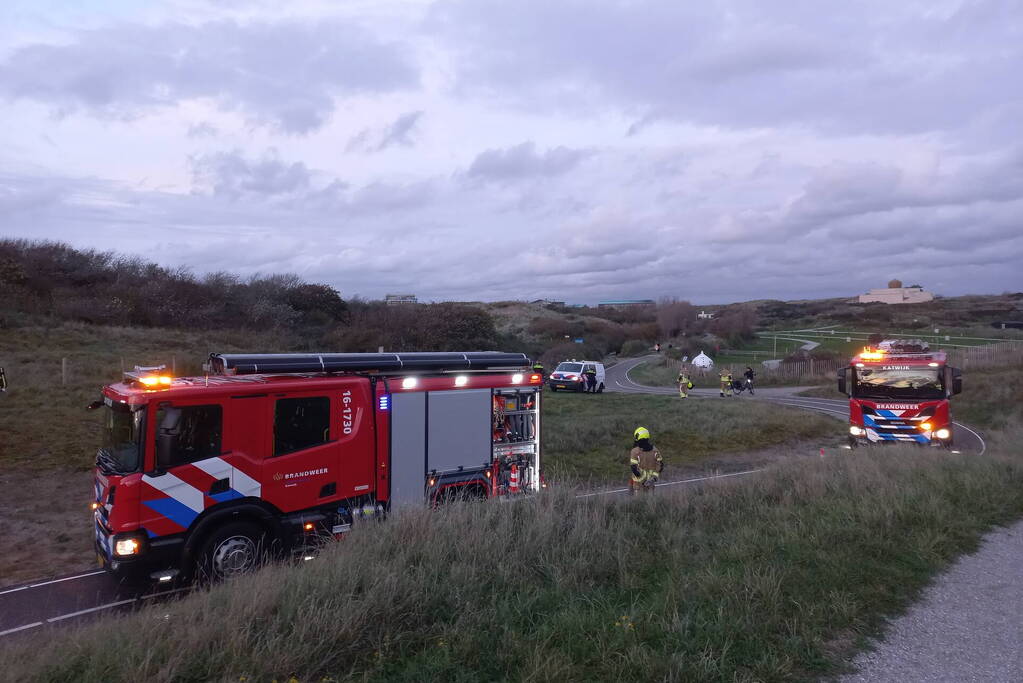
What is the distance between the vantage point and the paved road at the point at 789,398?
67.9ft

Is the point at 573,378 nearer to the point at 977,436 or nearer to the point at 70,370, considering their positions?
the point at 977,436

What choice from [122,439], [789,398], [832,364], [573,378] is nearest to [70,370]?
[122,439]

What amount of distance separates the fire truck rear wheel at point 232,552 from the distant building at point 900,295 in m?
121

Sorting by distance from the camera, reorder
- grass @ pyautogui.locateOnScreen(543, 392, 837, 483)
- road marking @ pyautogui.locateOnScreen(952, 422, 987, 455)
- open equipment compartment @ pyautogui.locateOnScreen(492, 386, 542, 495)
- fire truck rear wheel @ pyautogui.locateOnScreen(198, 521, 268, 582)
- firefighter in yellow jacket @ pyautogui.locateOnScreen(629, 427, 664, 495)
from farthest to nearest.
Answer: road marking @ pyautogui.locateOnScreen(952, 422, 987, 455) < grass @ pyautogui.locateOnScreen(543, 392, 837, 483) < firefighter in yellow jacket @ pyautogui.locateOnScreen(629, 427, 664, 495) < open equipment compartment @ pyautogui.locateOnScreen(492, 386, 542, 495) < fire truck rear wheel @ pyautogui.locateOnScreen(198, 521, 268, 582)

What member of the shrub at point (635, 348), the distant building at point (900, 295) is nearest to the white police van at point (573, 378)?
the shrub at point (635, 348)

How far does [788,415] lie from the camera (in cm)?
2683

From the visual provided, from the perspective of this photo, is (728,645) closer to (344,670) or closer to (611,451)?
(344,670)

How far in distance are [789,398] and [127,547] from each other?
119ft

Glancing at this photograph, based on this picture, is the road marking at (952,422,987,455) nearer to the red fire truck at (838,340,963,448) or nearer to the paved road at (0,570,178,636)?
the red fire truck at (838,340,963,448)

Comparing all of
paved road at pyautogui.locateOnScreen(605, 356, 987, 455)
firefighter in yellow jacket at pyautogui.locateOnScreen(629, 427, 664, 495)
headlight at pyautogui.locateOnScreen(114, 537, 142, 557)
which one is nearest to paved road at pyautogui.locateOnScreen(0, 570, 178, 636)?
headlight at pyautogui.locateOnScreen(114, 537, 142, 557)

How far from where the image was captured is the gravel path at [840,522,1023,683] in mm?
4668

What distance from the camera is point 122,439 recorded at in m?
7.51

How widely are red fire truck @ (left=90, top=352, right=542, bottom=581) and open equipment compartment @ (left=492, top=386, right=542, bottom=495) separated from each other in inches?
7.3

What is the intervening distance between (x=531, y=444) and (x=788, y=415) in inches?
747
